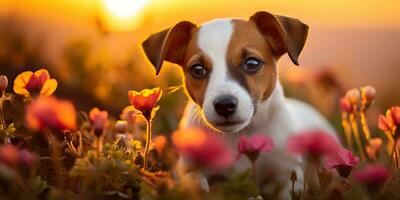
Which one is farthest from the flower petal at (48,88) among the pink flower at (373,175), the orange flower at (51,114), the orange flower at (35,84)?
the pink flower at (373,175)

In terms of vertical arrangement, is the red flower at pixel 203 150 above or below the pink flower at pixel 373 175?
above

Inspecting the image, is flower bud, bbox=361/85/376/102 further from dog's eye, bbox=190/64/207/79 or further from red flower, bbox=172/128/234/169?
→ red flower, bbox=172/128/234/169

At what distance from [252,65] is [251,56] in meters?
0.04

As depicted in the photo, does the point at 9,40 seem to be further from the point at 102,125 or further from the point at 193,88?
the point at 102,125

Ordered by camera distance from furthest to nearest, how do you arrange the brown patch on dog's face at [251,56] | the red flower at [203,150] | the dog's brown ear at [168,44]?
the dog's brown ear at [168,44], the brown patch on dog's face at [251,56], the red flower at [203,150]

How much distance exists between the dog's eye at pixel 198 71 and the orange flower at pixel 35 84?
0.78m

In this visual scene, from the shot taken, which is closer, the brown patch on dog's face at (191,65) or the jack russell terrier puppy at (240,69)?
the jack russell terrier puppy at (240,69)

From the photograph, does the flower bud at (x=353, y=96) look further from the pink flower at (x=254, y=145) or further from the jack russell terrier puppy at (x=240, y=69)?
the pink flower at (x=254, y=145)

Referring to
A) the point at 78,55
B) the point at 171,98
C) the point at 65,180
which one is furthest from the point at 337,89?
the point at 65,180

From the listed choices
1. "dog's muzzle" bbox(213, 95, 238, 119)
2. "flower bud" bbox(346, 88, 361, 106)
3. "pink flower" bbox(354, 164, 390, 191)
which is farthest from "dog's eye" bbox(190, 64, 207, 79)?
"pink flower" bbox(354, 164, 390, 191)

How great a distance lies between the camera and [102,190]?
1.77 metres

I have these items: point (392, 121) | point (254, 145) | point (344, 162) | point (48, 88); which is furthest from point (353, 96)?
point (48, 88)

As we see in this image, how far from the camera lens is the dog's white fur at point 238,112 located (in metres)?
2.38

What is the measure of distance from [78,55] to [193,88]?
1.84m
